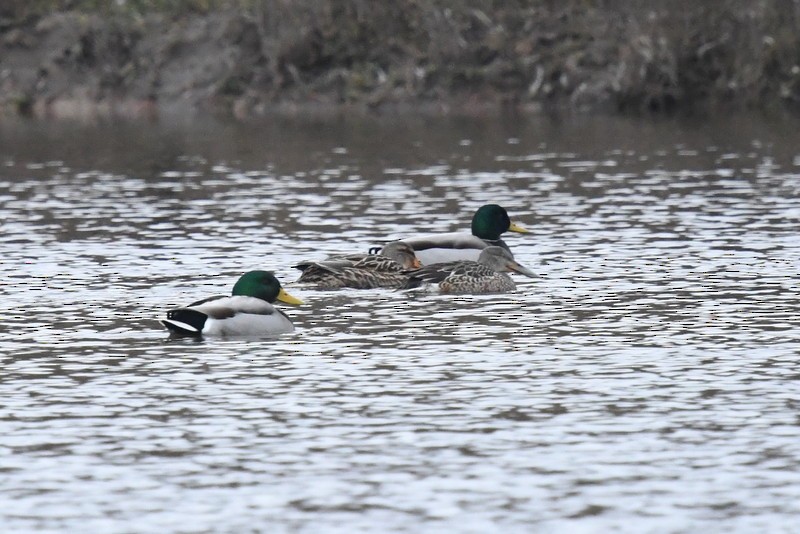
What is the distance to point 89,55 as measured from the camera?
5550 centimetres

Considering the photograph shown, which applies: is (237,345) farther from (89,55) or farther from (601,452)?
(89,55)

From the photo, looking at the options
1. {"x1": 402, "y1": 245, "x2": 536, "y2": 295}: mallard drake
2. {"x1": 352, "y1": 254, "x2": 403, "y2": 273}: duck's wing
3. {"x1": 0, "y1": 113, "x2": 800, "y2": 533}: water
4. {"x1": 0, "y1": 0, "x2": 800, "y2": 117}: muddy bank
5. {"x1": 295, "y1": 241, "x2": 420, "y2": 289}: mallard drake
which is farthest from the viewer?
{"x1": 0, "y1": 0, "x2": 800, "y2": 117}: muddy bank

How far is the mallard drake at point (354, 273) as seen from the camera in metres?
18.4

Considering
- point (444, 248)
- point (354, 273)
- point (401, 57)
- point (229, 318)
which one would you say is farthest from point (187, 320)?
point (401, 57)

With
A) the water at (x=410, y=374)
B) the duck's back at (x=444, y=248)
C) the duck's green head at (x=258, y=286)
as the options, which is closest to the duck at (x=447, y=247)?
the duck's back at (x=444, y=248)

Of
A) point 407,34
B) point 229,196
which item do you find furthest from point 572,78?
point 229,196

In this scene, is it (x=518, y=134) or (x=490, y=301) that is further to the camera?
(x=518, y=134)

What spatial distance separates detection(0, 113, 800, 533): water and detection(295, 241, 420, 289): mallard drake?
0.73 feet

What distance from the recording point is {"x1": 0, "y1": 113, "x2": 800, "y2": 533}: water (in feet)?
33.0

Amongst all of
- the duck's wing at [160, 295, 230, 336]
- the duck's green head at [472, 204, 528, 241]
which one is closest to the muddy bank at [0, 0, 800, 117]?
the duck's green head at [472, 204, 528, 241]

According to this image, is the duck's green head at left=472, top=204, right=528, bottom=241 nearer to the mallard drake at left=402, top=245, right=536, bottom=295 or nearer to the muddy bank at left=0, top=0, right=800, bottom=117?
the mallard drake at left=402, top=245, right=536, bottom=295

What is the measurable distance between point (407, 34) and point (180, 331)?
37939 millimetres

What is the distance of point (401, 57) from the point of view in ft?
170

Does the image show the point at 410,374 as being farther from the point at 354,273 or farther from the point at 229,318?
the point at 354,273
